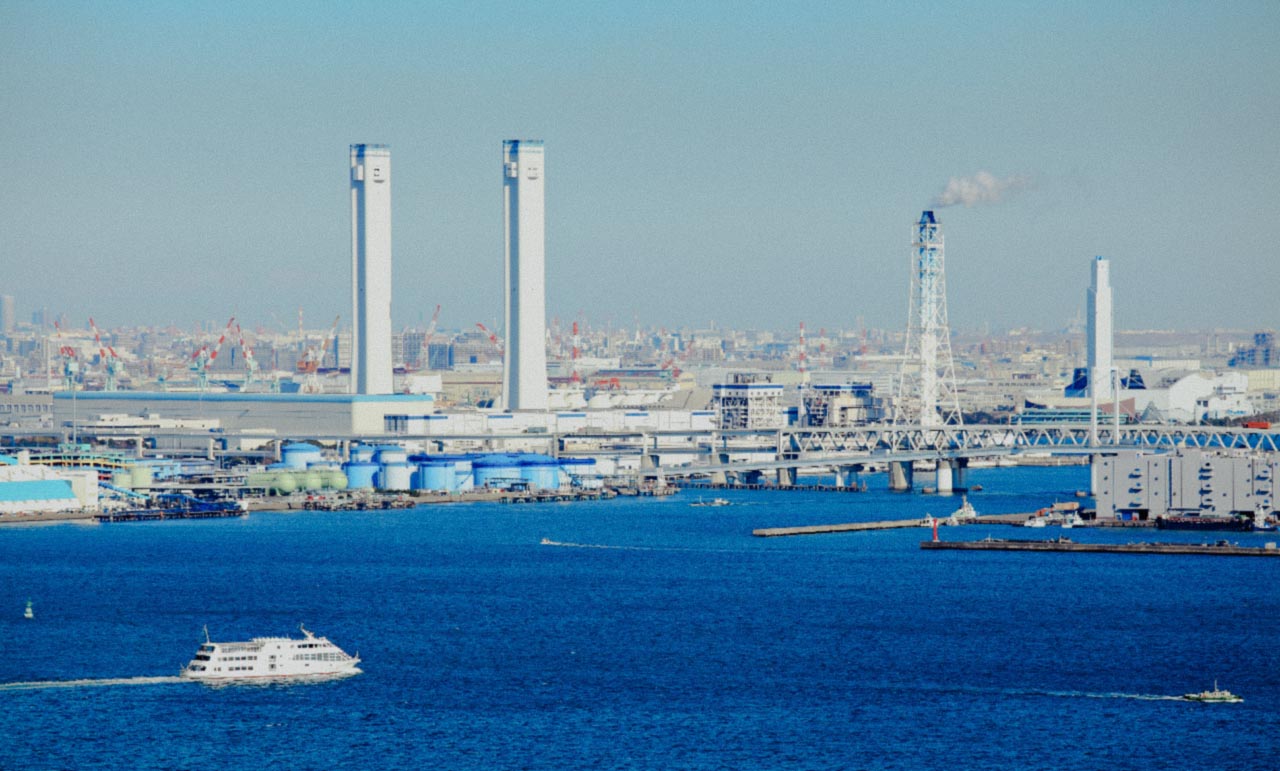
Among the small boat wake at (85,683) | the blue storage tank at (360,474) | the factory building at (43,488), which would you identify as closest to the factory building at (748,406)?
the blue storage tank at (360,474)

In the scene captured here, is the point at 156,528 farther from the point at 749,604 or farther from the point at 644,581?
the point at 749,604

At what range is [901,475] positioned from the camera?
29.6 metres

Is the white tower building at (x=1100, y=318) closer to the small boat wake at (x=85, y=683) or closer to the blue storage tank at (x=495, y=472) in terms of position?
the blue storage tank at (x=495, y=472)

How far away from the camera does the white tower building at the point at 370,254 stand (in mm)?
35250

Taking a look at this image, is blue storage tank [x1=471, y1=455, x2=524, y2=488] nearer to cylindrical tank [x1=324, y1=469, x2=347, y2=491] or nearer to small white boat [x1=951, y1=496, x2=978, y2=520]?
cylindrical tank [x1=324, y1=469, x2=347, y2=491]

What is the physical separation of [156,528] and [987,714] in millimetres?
13219

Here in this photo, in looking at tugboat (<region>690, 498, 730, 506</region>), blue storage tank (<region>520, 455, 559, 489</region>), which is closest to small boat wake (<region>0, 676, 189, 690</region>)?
tugboat (<region>690, 498, 730, 506</region>)

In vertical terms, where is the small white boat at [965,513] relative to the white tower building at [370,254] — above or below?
below

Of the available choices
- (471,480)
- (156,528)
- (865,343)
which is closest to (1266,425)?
(471,480)

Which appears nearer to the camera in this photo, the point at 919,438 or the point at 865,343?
the point at 919,438

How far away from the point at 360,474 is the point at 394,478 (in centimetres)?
45

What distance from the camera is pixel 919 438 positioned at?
3278cm

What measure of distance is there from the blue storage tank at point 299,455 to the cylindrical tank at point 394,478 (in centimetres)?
144

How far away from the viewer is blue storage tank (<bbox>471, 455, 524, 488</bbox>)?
29094mm
